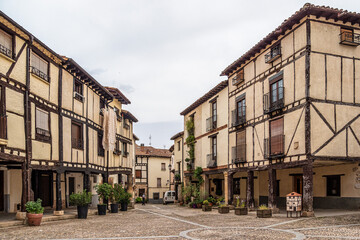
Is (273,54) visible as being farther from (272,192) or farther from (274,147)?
(272,192)

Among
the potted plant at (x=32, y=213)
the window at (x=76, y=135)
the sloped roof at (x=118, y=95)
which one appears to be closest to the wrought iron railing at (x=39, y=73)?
the window at (x=76, y=135)

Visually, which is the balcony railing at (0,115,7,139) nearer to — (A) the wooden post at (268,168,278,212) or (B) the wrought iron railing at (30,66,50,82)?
(B) the wrought iron railing at (30,66,50,82)

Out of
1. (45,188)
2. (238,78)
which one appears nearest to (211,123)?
(238,78)

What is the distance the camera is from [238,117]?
1068 inches

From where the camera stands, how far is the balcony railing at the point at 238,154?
25.9 meters

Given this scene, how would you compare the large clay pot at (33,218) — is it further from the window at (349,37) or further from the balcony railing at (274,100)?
the window at (349,37)

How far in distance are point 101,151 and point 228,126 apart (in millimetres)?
9437

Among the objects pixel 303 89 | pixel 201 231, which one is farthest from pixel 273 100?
pixel 201 231

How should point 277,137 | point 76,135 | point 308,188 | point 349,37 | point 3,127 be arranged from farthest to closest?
point 76,135 → point 277,137 → point 349,37 → point 308,188 → point 3,127

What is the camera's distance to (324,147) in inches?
736

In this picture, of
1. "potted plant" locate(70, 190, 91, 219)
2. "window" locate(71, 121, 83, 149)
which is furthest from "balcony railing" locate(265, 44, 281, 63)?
"potted plant" locate(70, 190, 91, 219)

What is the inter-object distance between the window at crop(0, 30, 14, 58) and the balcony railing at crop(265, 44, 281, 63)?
13.6 metres

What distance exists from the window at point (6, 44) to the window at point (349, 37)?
15.4 m

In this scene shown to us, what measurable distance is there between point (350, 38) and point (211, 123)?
1495 centimetres
